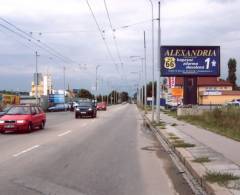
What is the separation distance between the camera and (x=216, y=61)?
47406mm

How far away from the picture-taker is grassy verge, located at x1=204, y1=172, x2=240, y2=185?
379 inches

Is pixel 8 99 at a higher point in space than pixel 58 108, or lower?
higher

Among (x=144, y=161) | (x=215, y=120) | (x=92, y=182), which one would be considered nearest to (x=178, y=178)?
(x=92, y=182)

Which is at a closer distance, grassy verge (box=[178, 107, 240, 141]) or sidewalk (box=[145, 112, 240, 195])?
sidewalk (box=[145, 112, 240, 195])

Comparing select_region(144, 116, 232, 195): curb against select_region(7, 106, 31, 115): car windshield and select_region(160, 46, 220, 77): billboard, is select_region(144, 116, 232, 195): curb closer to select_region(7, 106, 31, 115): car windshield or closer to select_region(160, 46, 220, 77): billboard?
select_region(7, 106, 31, 115): car windshield

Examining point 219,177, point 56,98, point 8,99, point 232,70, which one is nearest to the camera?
point 219,177

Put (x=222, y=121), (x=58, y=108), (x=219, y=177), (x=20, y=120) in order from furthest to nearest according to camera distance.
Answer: (x=58, y=108) → (x=222, y=121) → (x=20, y=120) → (x=219, y=177)

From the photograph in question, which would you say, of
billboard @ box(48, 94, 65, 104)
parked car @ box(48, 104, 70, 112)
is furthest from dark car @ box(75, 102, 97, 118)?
billboard @ box(48, 94, 65, 104)

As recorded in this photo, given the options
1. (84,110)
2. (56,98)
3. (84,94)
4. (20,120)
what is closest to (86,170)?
(20,120)

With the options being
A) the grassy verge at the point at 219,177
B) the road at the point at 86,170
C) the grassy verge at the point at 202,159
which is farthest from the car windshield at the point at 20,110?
the grassy verge at the point at 219,177

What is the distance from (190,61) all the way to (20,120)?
24.4m

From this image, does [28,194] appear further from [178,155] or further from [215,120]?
[215,120]

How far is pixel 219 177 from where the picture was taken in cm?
999

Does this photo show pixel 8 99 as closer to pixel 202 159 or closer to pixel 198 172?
pixel 202 159
